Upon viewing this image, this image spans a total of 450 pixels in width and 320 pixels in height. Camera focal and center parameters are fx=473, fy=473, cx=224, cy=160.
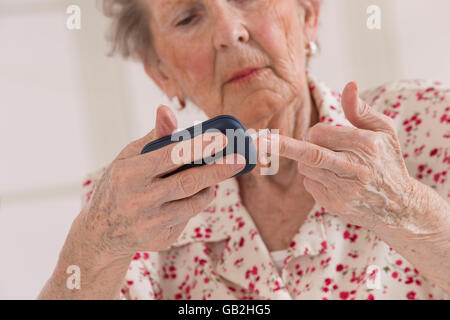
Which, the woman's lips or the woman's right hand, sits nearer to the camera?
the woman's right hand

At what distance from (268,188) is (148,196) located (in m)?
0.51

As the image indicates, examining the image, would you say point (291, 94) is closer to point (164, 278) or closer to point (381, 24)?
point (164, 278)

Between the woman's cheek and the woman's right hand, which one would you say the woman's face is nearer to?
the woman's cheek

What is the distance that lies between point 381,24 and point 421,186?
1.28 m

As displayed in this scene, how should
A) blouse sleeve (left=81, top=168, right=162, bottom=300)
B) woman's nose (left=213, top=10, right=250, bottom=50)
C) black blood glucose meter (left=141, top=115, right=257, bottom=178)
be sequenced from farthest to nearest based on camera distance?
blouse sleeve (left=81, top=168, right=162, bottom=300) < woman's nose (left=213, top=10, right=250, bottom=50) < black blood glucose meter (left=141, top=115, right=257, bottom=178)

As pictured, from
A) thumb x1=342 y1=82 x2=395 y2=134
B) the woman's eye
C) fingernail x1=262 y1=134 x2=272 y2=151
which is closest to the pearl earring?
the woman's eye

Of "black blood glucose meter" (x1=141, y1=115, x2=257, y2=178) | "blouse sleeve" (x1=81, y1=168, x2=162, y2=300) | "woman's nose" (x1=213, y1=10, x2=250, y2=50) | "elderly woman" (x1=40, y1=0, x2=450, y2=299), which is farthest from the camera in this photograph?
"blouse sleeve" (x1=81, y1=168, x2=162, y2=300)

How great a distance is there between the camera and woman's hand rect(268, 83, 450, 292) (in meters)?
0.76

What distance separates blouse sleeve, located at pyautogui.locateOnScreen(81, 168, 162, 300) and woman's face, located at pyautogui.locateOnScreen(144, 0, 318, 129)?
41 centimetres

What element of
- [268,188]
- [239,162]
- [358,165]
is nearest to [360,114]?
[358,165]

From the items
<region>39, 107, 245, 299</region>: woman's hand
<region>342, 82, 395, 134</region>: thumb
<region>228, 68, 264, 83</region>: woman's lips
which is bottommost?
<region>39, 107, 245, 299</region>: woman's hand

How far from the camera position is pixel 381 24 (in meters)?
1.92

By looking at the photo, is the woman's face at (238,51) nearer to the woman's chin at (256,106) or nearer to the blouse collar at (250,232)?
the woman's chin at (256,106)
